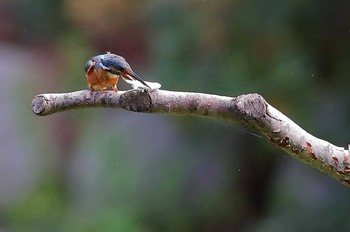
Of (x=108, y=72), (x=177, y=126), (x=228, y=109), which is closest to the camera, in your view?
(x=228, y=109)

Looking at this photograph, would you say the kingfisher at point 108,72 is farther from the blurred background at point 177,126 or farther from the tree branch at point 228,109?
the blurred background at point 177,126

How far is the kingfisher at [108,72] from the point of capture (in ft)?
2.52

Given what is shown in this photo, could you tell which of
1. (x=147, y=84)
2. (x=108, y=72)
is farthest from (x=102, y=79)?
(x=147, y=84)

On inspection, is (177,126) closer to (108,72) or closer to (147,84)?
(108,72)

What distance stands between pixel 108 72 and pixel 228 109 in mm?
191

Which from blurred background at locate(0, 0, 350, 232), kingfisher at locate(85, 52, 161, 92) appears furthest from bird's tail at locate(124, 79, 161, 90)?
blurred background at locate(0, 0, 350, 232)

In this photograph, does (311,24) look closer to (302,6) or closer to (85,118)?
(302,6)

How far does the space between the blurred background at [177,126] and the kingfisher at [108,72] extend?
3.54ft

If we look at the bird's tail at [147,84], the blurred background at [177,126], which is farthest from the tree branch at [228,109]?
the blurred background at [177,126]

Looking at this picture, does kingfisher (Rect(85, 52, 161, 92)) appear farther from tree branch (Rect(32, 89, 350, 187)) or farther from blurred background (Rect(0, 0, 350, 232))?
blurred background (Rect(0, 0, 350, 232))

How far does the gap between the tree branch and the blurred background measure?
42.9 inches

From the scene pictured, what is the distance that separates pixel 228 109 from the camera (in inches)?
26.1

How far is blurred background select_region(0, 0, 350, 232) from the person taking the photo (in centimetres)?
190

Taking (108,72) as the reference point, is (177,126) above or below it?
above
